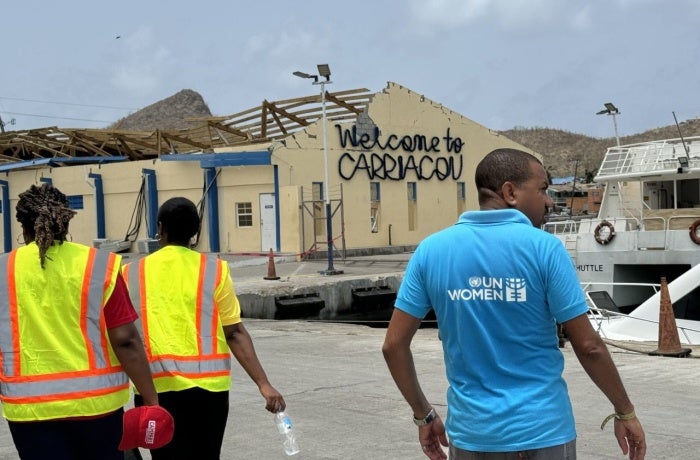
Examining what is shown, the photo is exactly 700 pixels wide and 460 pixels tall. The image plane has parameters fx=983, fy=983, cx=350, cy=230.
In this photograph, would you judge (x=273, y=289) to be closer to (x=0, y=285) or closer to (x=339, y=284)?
(x=339, y=284)

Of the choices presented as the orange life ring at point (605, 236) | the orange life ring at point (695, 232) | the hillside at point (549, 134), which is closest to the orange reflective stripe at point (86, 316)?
the orange life ring at point (695, 232)

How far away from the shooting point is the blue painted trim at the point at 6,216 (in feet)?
137

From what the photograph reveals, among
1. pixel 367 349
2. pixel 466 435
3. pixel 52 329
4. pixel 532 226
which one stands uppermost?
pixel 532 226

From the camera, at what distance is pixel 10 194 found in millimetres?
41938

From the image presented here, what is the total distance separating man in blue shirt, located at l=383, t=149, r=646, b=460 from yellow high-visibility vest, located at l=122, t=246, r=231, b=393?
1645 mm

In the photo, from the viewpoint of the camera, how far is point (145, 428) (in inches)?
167

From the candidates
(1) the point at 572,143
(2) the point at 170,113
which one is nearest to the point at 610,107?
(2) the point at 170,113

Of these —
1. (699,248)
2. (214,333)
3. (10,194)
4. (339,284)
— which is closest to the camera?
(214,333)

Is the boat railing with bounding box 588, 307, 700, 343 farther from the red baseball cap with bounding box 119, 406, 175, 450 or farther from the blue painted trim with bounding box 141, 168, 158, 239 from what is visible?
the blue painted trim with bounding box 141, 168, 158, 239

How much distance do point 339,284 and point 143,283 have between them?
20.5 meters

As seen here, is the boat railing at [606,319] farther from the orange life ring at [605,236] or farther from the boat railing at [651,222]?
the boat railing at [651,222]

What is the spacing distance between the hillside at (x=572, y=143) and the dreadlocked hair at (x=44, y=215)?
92709 millimetres

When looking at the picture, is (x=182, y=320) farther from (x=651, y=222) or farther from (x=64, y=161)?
(x=64, y=161)

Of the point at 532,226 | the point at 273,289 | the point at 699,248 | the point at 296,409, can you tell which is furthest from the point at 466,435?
the point at 273,289
